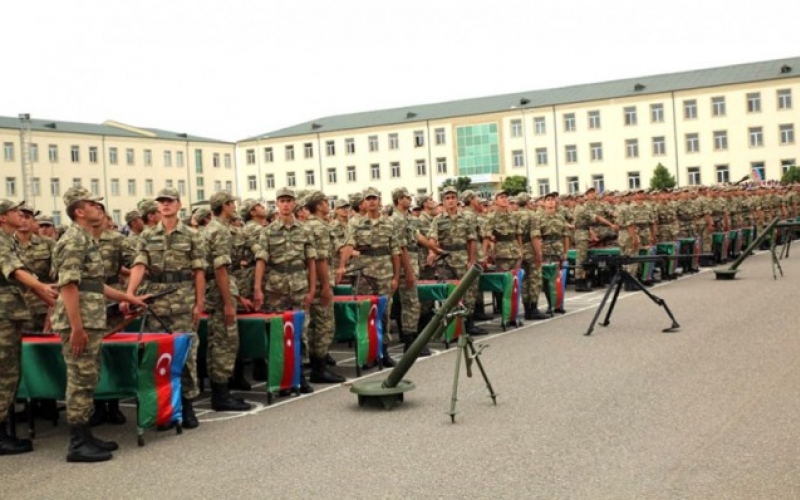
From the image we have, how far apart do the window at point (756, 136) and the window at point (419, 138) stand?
27252 mm

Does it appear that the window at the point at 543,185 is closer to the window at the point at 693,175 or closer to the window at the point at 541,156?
the window at the point at 541,156

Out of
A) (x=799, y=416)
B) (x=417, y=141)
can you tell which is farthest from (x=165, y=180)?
(x=799, y=416)

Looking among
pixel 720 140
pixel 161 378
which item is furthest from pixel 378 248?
pixel 720 140

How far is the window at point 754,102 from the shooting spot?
211 ft

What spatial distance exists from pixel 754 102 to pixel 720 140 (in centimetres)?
362

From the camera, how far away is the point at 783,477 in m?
5.84

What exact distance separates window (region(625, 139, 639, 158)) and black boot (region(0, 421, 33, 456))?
65.6m

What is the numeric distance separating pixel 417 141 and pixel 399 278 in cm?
6649

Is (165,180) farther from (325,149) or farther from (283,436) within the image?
(283,436)

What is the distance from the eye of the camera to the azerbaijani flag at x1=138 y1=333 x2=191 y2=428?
7.69 meters

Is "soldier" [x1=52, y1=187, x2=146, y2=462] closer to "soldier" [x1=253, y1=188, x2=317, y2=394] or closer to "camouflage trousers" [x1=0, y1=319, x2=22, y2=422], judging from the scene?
"camouflage trousers" [x1=0, y1=319, x2=22, y2=422]

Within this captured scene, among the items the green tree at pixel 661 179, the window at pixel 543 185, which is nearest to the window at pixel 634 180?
the window at pixel 543 185

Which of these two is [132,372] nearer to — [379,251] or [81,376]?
[81,376]

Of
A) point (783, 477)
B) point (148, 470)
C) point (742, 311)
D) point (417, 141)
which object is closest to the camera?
point (783, 477)
